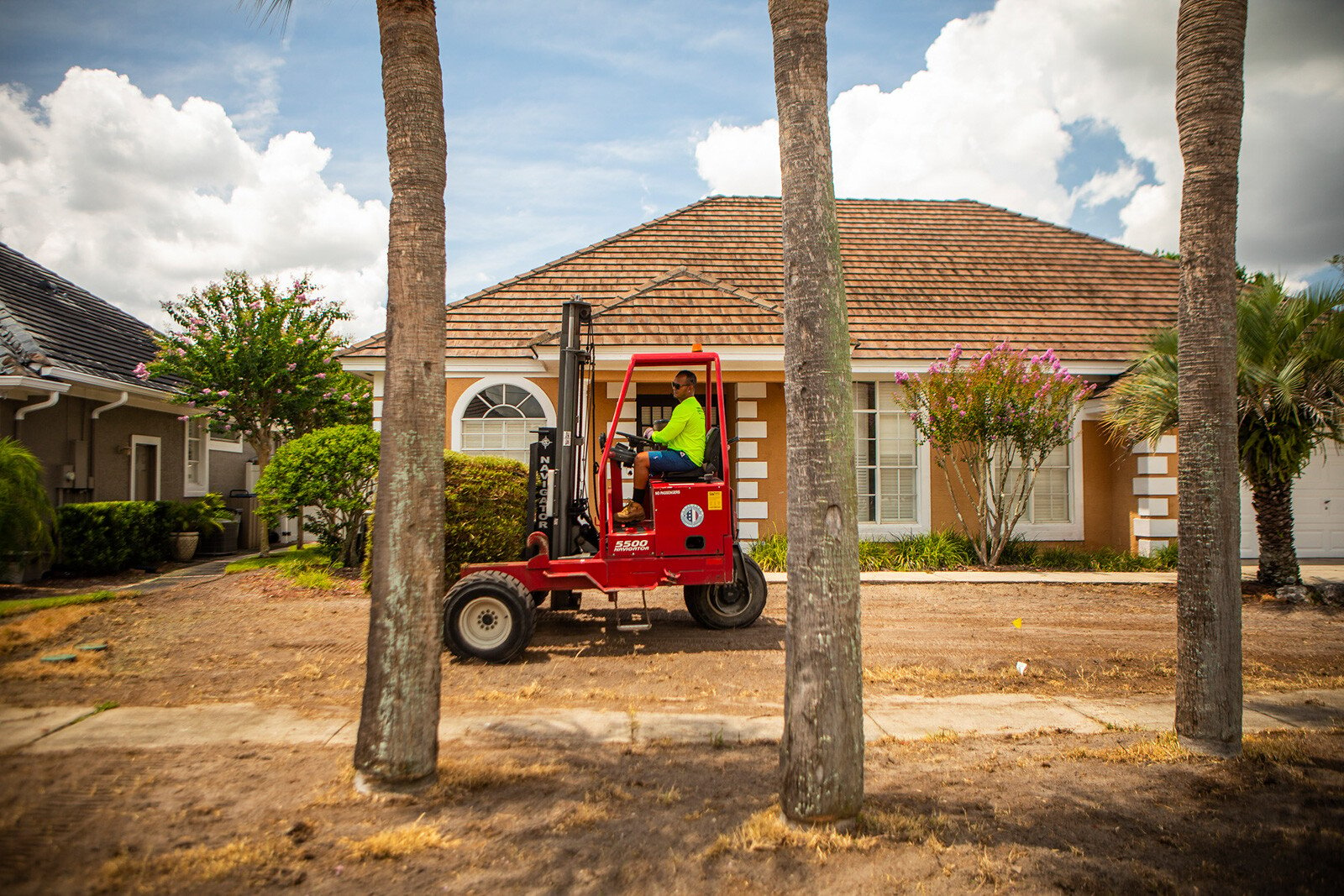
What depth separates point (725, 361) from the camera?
476 inches

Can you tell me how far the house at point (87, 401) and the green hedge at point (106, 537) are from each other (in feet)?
4.58

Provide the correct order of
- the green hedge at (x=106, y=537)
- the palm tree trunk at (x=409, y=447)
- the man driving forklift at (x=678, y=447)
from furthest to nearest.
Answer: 1. the green hedge at (x=106, y=537)
2. the man driving forklift at (x=678, y=447)
3. the palm tree trunk at (x=409, y=447)

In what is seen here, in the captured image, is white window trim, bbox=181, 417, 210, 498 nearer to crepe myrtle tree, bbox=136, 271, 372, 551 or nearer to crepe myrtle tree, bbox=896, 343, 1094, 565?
crepe myrtle tree, bbox=136, 271, 372, 551

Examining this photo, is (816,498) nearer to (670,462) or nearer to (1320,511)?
(670,462)

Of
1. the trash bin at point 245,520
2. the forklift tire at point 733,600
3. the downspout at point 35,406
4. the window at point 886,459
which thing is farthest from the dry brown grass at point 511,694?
the trash bin at point 245,520

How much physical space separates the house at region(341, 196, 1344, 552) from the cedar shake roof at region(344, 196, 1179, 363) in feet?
0.13

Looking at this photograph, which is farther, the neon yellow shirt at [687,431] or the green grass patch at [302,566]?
the green grass patch at [302,566]

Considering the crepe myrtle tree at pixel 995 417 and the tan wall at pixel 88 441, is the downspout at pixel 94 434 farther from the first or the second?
the crepe myrtle tree at pixel 995 417

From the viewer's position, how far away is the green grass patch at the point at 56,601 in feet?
28.5

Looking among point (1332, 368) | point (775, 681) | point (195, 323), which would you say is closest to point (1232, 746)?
point (775, 681)

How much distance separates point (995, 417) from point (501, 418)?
25.4ft

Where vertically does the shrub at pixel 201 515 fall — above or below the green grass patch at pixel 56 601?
above

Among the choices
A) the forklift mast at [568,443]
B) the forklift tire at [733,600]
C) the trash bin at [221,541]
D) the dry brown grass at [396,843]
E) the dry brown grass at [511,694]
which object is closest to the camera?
the dry brown grass at [396,843]

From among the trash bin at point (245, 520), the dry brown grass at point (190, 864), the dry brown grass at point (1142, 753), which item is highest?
the trash bin at point (245, 520)
